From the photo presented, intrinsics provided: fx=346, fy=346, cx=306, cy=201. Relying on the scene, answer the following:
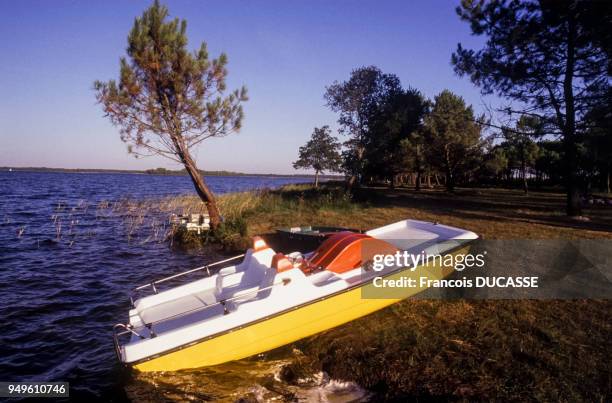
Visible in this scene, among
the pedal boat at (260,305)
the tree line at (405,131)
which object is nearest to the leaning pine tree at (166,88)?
the pedal boat at (260,305)

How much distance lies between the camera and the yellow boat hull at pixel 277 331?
5.16m

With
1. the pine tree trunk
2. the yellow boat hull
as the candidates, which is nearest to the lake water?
the yellow boat hull

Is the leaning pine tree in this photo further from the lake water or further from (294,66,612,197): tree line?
(294,66,612,197): tree line

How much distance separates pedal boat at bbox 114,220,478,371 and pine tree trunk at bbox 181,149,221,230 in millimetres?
8007

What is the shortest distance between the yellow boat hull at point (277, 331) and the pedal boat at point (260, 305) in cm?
1

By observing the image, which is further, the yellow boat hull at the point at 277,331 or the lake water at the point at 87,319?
the yellow boat hull at the point at 277,331

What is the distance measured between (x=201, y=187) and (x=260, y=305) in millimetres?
10414

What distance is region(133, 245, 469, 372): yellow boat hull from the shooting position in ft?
16.9

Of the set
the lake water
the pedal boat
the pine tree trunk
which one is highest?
the pine tree trunk

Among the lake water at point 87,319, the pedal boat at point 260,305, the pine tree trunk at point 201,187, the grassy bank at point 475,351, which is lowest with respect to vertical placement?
the lake water at point 87,319

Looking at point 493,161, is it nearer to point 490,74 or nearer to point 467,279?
point 490,74

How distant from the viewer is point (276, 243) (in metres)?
13.6

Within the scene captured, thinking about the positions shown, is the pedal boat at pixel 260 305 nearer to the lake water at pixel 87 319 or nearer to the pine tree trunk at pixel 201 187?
the lake water at pixel 87 319

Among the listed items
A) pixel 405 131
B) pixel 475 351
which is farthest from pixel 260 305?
pixel 405 131
